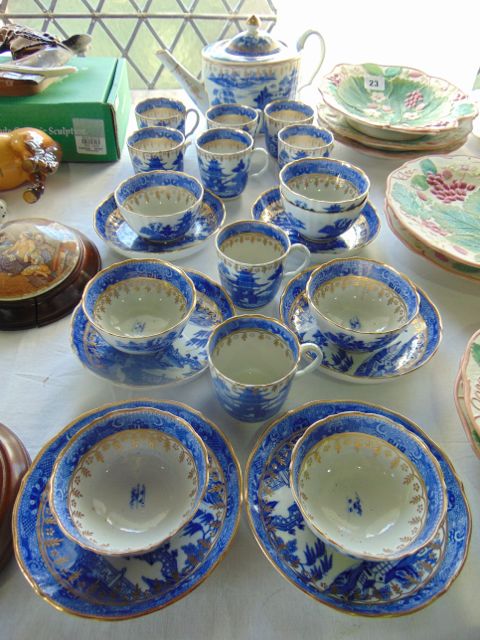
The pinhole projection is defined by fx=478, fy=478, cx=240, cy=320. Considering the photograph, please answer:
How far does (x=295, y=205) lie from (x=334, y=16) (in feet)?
4.94

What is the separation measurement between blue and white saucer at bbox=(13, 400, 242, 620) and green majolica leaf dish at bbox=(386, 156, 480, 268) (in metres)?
0.39

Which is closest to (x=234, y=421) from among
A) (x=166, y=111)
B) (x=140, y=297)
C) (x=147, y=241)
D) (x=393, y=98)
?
(x=140, y=297)

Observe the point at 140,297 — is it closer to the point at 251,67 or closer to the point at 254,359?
the point at 254,359

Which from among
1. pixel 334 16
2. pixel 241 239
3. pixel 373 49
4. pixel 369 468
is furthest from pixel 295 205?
pixel 334 16

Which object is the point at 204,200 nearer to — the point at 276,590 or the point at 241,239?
the point at 241,239

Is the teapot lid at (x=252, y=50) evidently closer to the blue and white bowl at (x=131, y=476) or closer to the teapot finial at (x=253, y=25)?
the teapot finial at (x=253, y=25)

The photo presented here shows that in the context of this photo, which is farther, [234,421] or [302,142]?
[302,142]

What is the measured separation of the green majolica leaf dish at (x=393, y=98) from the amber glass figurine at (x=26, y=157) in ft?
1.47

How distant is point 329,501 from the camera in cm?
38

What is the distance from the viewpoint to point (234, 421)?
0.44m

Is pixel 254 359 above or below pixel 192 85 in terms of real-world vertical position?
below

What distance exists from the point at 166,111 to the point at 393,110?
16.1 inches

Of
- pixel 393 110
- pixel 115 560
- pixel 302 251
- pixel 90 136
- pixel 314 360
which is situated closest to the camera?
pixel 115 560

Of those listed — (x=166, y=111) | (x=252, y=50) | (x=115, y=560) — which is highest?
(x=252, y=50)
